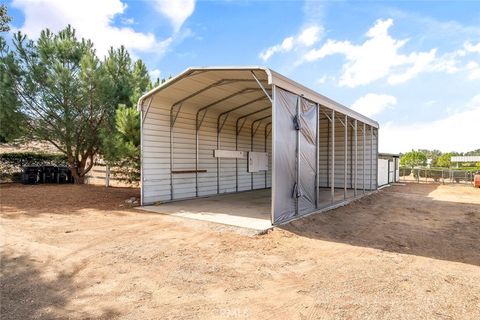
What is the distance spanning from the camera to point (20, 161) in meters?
12.2

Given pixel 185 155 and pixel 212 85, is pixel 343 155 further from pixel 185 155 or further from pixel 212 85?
pixel 212 85

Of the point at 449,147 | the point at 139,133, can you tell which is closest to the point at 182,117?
the point at 139,133

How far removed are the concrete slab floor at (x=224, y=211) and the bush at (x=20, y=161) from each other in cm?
793

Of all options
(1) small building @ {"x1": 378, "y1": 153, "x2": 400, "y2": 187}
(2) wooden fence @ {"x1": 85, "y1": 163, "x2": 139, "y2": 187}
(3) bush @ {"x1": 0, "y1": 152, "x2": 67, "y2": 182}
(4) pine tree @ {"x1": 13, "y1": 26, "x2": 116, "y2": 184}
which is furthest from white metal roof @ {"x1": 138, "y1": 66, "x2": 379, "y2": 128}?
(3) bush @ {"x1": 0, "y1": 152, "x2": 67, "y2": 182}

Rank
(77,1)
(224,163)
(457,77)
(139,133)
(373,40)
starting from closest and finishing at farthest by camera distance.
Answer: (77,1)
(139,133)
(373,40)
(457,77)
(224,163)

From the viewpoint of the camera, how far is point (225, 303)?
2689 millimetres

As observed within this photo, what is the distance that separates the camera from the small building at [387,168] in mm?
14877

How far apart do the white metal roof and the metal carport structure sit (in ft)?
0.08

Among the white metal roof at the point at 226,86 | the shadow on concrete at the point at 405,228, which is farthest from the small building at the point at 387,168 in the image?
the white metal roof at the point at 226,86

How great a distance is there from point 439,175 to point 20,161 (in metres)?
23.9

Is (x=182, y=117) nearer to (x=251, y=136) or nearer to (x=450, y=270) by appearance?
(x=251, y=136)

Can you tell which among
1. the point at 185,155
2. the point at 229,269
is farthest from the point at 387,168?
the point at 229,269

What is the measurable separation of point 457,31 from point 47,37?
12.7m

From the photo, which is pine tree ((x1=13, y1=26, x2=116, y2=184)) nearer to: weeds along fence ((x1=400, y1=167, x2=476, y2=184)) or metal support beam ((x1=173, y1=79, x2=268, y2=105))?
metal support beam ((x1=173, y1=79, x2=268, y2=105))
